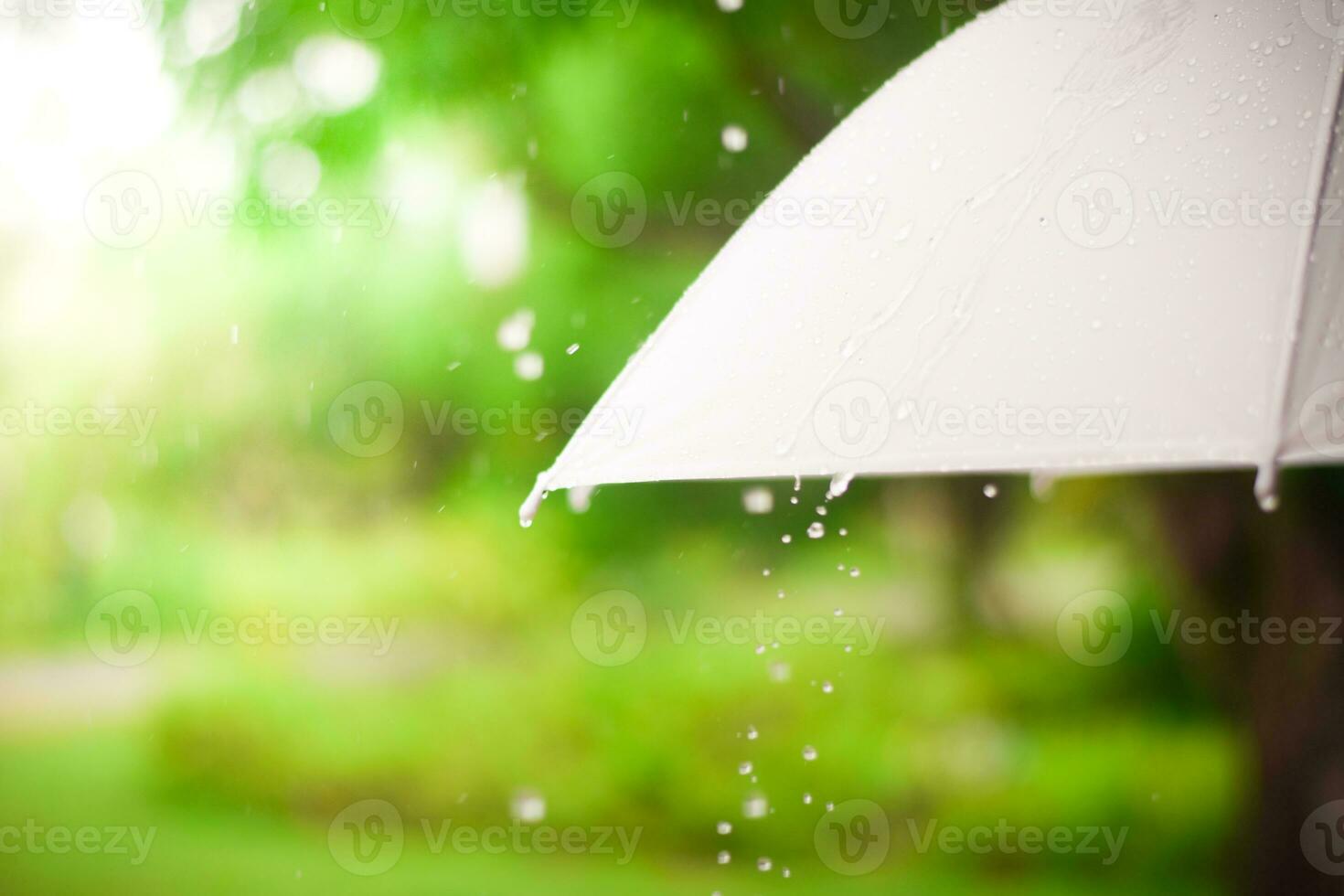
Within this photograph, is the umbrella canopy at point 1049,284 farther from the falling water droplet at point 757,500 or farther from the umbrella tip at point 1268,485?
the falling water droplet at point 757,500

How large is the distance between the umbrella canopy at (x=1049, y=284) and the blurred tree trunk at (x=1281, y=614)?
0.95 metres

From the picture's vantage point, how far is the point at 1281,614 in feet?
4.97

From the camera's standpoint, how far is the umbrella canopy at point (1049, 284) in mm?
673

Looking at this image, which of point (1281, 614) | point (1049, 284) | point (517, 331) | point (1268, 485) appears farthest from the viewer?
point (517, 331)

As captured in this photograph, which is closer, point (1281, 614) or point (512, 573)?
point (1281, 614)

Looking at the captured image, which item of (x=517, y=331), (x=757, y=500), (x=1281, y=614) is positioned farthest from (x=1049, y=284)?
(x=517, y=331)

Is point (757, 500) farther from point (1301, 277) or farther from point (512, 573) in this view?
point (1301, 277)

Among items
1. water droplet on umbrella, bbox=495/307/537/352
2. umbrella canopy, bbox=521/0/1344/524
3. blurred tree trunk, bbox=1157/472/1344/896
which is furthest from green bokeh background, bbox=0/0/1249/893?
umbrella canopy, bbox=521/0/1344/524

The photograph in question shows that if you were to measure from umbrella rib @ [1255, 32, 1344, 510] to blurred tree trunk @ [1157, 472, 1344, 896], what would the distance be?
955mm

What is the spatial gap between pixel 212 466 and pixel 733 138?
4.43 feet

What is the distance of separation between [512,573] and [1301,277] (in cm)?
180

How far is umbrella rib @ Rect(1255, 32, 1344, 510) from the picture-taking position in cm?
61

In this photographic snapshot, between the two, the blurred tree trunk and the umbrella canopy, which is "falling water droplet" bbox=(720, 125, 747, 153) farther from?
the umbrella canopy

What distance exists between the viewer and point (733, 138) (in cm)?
218
